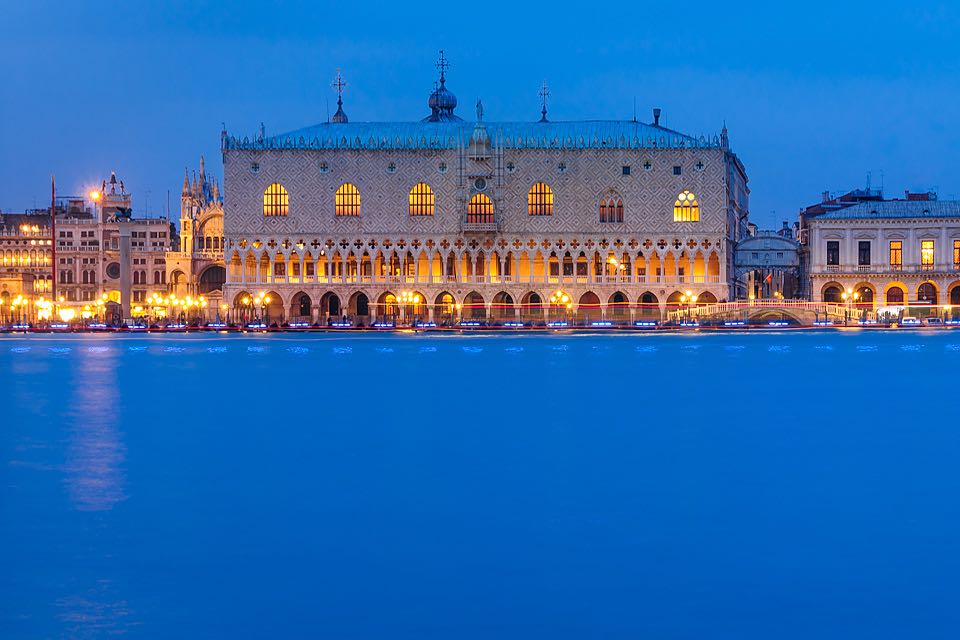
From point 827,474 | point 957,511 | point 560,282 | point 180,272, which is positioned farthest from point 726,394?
point 180,272

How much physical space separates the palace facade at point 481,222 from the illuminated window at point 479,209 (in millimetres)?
63

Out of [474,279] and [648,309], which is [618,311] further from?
[474,279]

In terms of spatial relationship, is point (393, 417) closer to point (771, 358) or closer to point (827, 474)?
point (827, 474)

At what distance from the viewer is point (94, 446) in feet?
69.8

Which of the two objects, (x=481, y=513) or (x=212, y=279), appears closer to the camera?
(x=481, y=513)

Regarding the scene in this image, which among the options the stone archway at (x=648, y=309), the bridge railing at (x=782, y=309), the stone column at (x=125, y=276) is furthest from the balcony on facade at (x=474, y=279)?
the stone column at (x=125, y=276)

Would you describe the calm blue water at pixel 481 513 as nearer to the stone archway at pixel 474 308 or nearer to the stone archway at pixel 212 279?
the stone archway at pixel 474 308

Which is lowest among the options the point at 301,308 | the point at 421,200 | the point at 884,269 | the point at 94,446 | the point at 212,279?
the point at 94,446

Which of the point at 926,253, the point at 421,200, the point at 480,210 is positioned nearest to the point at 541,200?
the point at 480,210

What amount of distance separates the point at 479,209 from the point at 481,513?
68.2 metres

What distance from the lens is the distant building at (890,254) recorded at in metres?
80.7

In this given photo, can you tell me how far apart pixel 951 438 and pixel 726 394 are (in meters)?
8.94

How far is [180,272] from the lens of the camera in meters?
96.1

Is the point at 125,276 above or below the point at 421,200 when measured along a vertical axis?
below
